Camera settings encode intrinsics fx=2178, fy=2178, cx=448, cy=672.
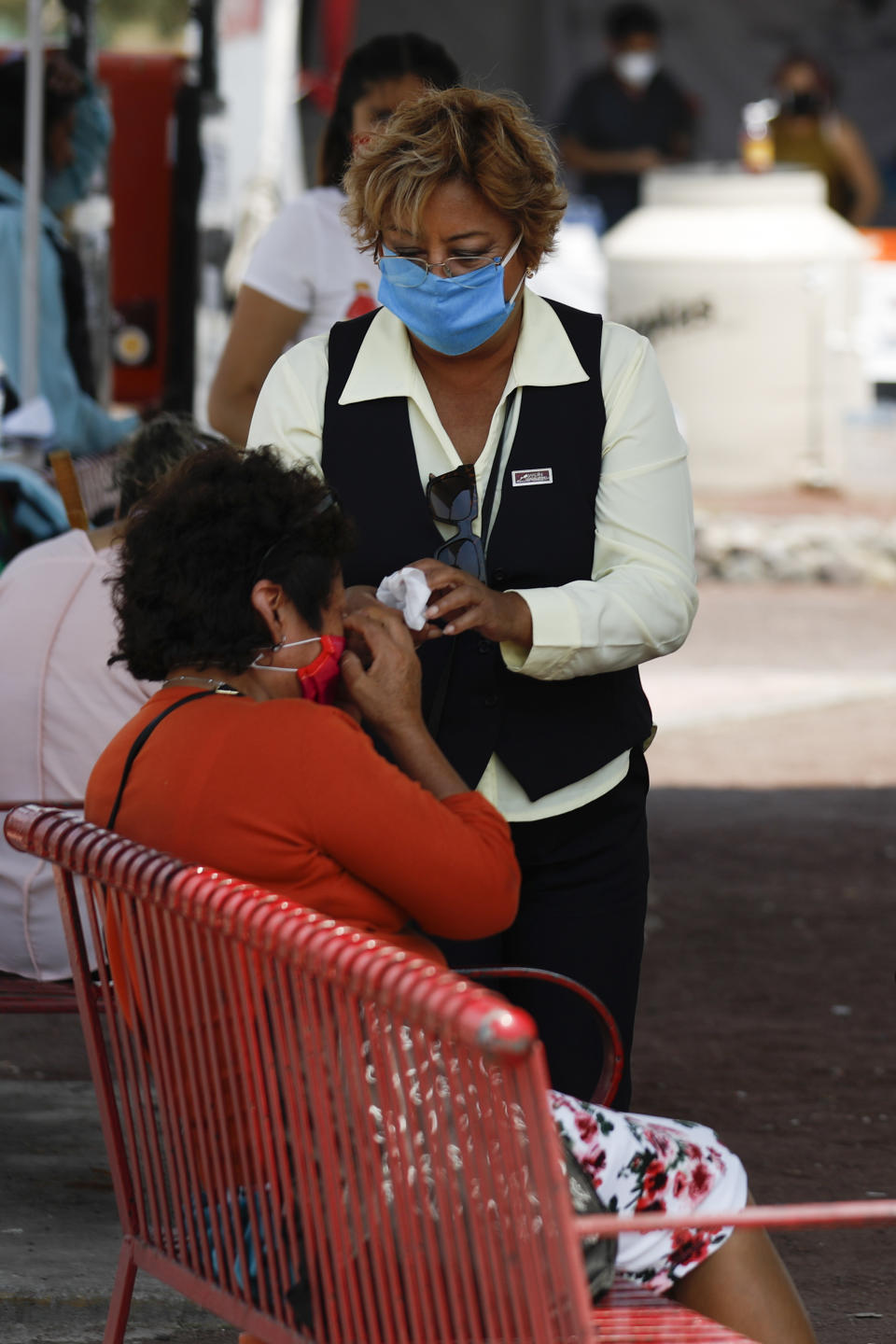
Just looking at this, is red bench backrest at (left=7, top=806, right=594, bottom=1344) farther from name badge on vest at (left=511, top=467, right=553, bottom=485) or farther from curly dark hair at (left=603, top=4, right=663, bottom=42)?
curly dark hair at (left=603, top=4, right=663, bottom=42)

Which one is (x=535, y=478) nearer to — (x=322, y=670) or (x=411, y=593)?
(x=411, y=593)

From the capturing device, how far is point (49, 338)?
21.5 feet

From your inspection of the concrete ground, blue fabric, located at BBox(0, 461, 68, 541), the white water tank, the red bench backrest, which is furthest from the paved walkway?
the red bench backrest

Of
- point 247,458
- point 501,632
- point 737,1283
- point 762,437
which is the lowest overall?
point 762,437

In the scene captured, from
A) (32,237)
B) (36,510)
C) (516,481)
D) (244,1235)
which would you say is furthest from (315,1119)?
→ (32,237)

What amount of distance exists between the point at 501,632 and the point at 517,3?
1669cm

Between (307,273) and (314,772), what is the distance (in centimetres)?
233

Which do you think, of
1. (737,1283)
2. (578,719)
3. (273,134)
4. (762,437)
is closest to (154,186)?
(273,134)

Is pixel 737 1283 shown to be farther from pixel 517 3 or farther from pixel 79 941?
pixel 517 3

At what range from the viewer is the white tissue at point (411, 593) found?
276 centimetres

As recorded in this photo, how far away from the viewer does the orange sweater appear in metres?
2.57

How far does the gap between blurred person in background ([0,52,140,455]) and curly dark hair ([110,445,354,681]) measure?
3647 millimetres

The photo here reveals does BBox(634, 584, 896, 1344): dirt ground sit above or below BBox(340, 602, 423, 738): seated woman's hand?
below

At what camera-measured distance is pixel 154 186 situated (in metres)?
10.9
